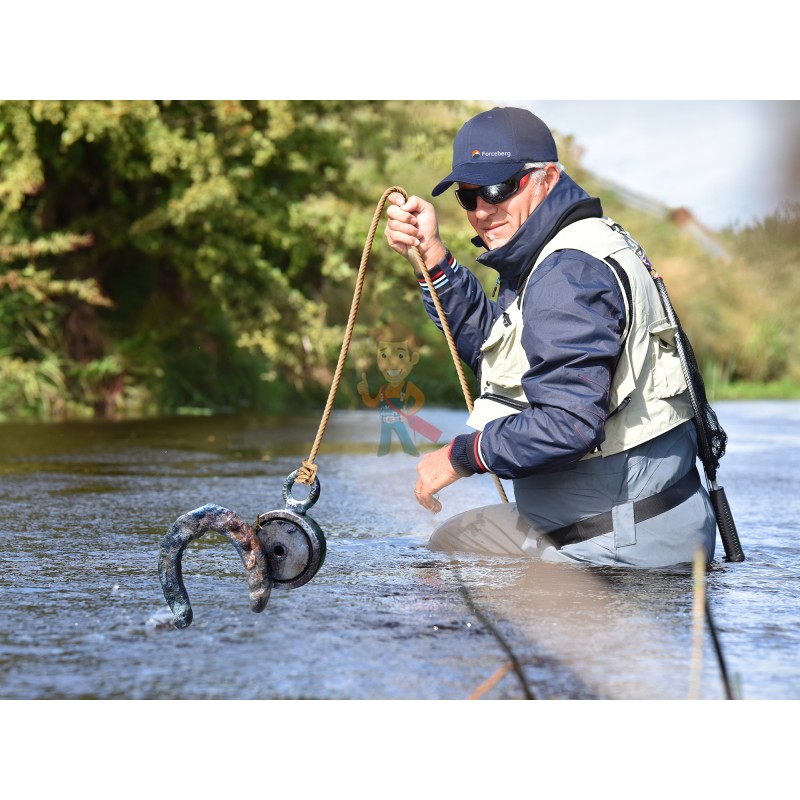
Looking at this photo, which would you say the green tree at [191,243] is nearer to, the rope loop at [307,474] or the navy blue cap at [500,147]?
the navy blue cap at [500,147]

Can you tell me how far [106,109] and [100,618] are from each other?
896 centimetres

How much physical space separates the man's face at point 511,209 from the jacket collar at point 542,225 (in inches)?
2.1

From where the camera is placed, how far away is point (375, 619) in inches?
129

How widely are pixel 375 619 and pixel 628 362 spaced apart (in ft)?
3.52

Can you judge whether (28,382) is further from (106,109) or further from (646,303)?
(646,303)

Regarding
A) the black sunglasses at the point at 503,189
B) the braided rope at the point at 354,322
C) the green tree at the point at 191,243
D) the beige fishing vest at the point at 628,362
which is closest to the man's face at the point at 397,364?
the braided rope at the point at 354,322

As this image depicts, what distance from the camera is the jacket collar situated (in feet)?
12.0

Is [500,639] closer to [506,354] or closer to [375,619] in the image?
[375,619]

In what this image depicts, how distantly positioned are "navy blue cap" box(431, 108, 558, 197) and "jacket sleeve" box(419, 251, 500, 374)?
581 millimetres

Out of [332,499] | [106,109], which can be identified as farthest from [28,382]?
[332,499]

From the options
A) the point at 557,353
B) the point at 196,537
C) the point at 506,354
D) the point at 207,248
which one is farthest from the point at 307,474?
the point at 207,248

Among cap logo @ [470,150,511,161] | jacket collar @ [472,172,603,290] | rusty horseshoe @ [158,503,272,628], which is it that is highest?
cap logo @ [470,150,511,161]

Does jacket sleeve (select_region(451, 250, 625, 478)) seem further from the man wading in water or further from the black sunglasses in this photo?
the black sunglasses

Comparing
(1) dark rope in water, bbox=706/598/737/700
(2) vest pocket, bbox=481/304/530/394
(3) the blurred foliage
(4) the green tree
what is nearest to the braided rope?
(2) vest pocket, bbox=481/304/530/394
